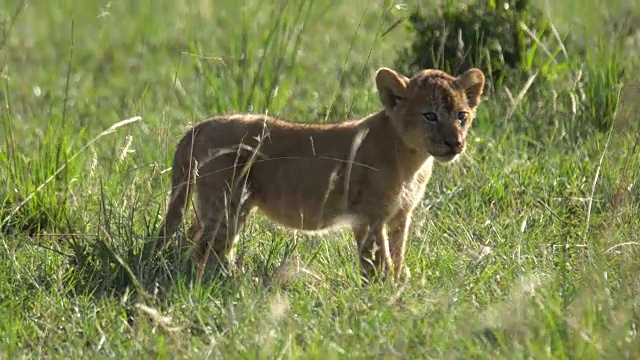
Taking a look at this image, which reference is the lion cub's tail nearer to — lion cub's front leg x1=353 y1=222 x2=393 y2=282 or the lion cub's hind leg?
the lion cub's hind leg

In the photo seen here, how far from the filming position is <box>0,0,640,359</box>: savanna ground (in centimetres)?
446

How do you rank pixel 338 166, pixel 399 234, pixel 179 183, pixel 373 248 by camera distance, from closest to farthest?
pixel 373 248 < pixel 338 166 < pixel 399 234 < pixel 179 183

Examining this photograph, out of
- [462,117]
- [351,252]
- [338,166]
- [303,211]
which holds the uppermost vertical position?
[462,117]

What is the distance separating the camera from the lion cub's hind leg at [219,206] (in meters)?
5.87

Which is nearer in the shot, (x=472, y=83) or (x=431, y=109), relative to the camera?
(x=431, y=109)

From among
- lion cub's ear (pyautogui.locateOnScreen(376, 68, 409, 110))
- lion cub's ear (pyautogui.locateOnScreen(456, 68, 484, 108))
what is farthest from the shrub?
lion cub's ear (pyautogui.locateOnScreen(376, 68, 409, 110))

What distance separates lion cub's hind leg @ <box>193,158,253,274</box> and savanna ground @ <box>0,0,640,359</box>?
5.0 inches

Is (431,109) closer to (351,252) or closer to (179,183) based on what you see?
(351,252)

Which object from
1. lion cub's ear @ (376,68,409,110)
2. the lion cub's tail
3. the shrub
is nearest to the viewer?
lion cub's ear @ (376,68,409,110)

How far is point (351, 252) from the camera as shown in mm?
5891

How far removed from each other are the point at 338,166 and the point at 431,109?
48 cm

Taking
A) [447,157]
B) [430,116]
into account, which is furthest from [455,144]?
[430,116]

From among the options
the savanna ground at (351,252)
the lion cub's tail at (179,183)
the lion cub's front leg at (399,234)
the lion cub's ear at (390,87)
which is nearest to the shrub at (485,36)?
the savanna ground at (351,252)

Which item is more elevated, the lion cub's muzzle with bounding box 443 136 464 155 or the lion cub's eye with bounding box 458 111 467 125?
the lion cub's eye with bounding box 458 111 467 125
